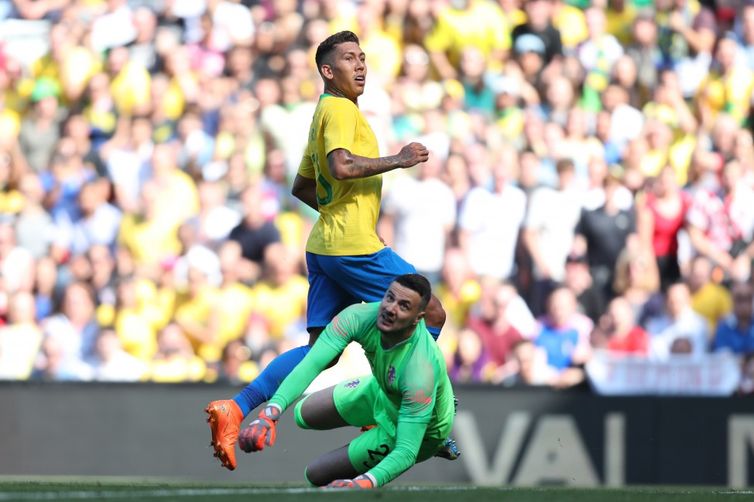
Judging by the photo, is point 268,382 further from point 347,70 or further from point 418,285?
point 347,70

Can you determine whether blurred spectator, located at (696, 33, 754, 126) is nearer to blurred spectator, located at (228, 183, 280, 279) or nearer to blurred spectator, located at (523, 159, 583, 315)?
blurred spectator, located at (523, 159, 583, 315)

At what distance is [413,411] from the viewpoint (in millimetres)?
7352

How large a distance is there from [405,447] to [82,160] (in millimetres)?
7241

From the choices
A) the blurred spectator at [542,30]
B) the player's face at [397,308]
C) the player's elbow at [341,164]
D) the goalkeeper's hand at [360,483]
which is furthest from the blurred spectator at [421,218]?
the goalkeeper's hand at [360,483]

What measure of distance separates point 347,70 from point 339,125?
0.32m

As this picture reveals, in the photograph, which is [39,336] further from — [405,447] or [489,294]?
[405,447]

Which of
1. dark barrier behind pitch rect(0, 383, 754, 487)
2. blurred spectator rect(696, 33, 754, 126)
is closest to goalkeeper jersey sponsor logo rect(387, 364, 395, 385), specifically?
dark barrier behind pitch rect(0, 383, 754, 487)

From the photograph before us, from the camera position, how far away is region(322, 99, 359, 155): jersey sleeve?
7.61 m

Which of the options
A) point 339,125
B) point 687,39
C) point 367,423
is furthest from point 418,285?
point 687,39

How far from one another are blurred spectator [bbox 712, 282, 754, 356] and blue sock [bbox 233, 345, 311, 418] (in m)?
5.11

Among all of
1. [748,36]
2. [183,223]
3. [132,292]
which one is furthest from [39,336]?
[748,36]

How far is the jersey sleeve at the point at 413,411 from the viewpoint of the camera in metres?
7.29

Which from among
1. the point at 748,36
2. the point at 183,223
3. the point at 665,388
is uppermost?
the point at 748,36

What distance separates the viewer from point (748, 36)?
47.6 ft
